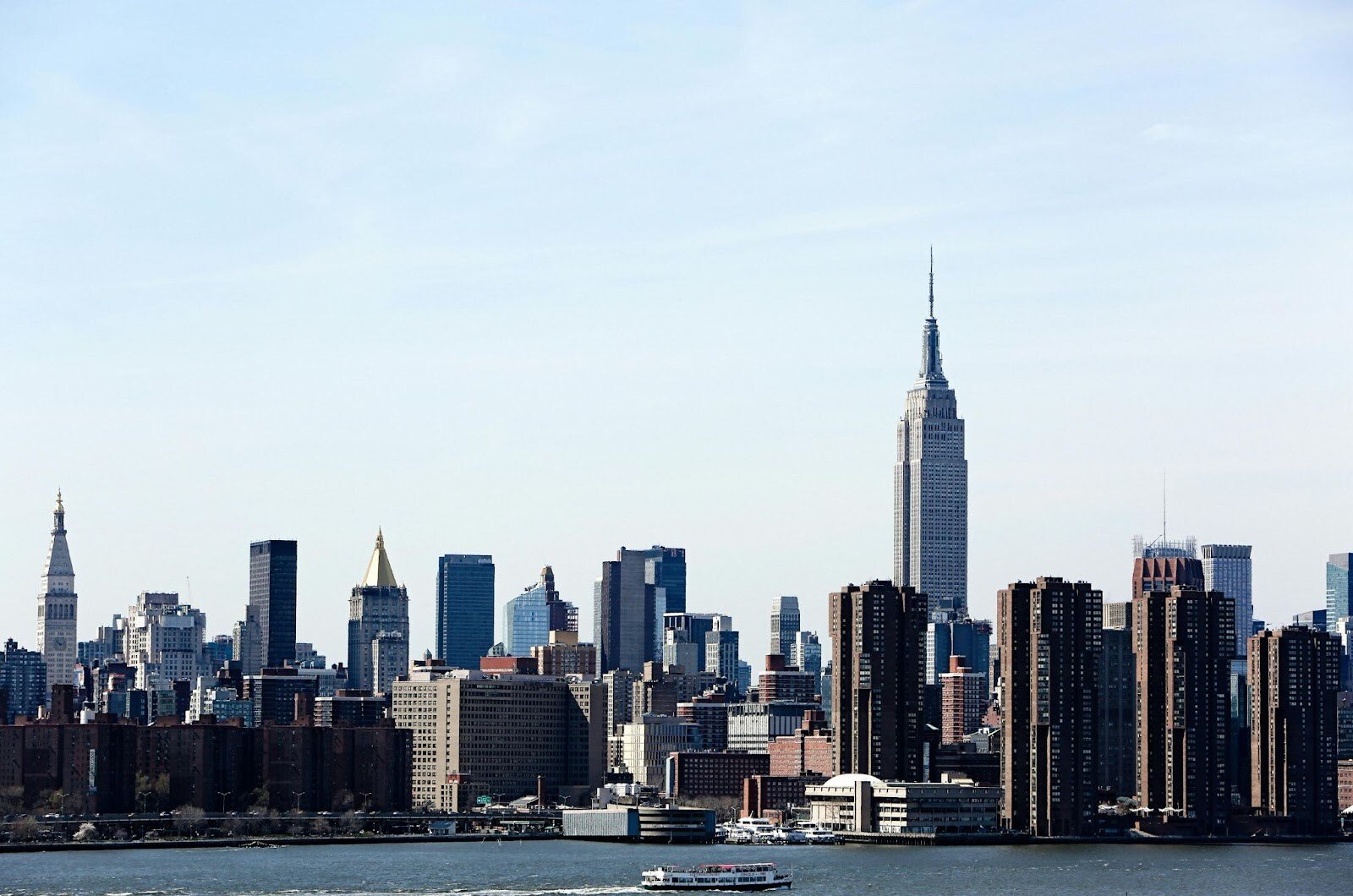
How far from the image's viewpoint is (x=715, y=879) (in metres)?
188

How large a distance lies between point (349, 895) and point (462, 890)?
23.2ft

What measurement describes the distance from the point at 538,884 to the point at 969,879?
96.3 feet

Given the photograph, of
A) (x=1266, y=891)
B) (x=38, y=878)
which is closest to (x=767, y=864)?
(x=1266, y=891)

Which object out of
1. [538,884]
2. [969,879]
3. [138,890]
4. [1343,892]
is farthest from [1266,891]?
[138,890]

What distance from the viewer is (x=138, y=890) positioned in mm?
183750

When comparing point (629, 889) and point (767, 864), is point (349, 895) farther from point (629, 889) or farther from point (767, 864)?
point (767, 864)

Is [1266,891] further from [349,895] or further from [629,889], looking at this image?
[349,895]

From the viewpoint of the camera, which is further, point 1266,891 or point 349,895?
point 1266,891

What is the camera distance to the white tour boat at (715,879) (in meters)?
188

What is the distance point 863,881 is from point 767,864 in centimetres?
636

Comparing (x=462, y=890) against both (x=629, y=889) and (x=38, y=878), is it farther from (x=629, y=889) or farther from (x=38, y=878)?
(x=38, y=878)

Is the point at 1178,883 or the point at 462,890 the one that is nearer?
the point at 462,890

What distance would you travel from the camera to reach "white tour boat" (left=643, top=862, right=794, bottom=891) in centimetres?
18750

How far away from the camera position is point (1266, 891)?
630 ft
